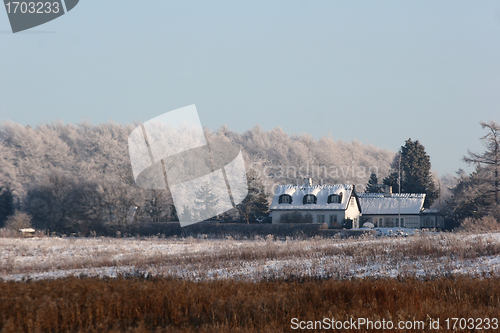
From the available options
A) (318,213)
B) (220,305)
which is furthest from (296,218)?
(220,305)

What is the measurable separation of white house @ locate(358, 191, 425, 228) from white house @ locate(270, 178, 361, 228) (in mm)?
2697

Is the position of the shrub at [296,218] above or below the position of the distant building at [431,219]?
above

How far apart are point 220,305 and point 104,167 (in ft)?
219

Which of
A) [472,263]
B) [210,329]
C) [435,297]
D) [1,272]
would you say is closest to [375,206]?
[472,263]

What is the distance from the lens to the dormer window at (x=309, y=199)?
169 ft

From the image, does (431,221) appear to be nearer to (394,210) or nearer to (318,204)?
(394,210)

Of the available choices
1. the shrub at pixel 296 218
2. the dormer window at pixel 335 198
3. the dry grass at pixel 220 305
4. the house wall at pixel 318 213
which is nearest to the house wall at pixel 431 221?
the dormer window at pixel 335 198

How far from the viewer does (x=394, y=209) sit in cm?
5334

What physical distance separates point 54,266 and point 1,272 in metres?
2.50

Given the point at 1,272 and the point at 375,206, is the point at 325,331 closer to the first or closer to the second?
the point at 1,272

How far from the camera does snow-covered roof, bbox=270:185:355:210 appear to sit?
1982 inches

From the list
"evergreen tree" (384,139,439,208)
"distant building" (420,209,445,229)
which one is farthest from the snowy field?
"evergreen tree" (384,139,439,208)

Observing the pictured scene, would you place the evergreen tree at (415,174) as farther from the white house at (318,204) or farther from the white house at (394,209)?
the white house at (318,204)

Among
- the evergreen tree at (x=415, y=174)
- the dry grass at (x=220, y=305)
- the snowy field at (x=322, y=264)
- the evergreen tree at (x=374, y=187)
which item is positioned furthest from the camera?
the evergreen tree at (x=374, y=187)
